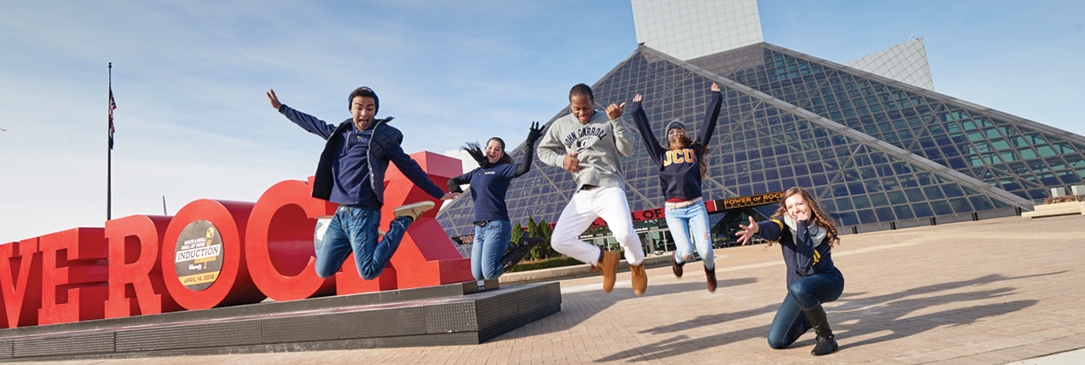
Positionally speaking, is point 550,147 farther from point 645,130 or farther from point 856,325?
point 856,325

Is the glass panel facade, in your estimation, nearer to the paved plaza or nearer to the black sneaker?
the paved plaza

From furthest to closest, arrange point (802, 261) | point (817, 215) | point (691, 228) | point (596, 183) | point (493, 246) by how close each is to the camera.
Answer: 1. point (493, 246)
2. point (691, 228)
3. point (802, 261)
4. point (817, 215)
5. point (596, 183)

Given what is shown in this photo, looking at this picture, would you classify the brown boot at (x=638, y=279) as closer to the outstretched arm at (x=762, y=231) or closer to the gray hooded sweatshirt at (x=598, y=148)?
the gray hooded sweatshirt at (x=598, y=148)

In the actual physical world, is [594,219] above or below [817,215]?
above

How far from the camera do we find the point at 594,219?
5336 mm

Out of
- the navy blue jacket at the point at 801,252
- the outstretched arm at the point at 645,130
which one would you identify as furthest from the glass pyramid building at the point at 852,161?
the navy blue jacket at the point at 801,252

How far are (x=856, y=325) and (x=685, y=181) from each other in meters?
2.85

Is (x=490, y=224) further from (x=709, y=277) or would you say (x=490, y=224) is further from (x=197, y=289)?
(x=197, y=289)

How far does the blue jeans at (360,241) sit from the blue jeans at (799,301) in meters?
3.76

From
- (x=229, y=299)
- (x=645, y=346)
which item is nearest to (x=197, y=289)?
A: (x=229, y=299)

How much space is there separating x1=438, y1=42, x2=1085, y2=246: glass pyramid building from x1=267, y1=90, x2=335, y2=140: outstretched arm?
2777 centimetres

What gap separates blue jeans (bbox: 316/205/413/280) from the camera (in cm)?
504

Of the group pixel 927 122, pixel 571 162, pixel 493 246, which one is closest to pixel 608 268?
pixel 571 162

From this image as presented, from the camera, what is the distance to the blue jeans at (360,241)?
16.5ft
